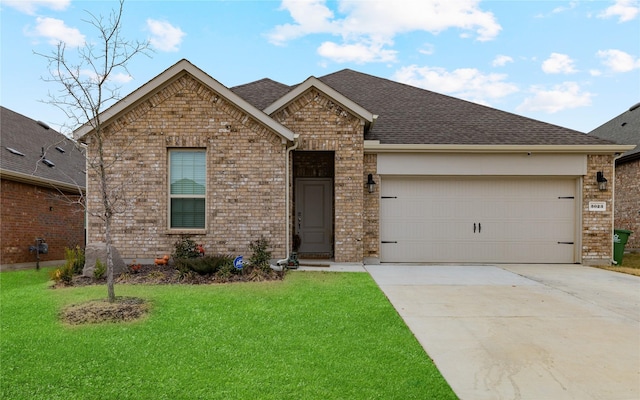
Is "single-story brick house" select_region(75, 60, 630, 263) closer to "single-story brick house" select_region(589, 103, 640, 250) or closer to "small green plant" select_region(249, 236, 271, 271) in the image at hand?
"small green plant" select_region(249, 236, 271, 271)

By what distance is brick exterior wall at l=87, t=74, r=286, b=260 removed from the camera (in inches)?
340

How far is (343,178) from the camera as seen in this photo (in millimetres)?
9430

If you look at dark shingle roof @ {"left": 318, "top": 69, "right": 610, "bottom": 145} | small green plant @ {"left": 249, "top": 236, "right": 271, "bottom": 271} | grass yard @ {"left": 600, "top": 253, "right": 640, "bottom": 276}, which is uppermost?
dark shingle roof @ {"left": 318, "top": 69, "right": 610, "bottom": 145}

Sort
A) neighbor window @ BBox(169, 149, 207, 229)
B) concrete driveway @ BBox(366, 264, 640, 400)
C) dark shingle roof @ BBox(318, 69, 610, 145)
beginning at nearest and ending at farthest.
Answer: concrete driveway @ BBox(366, 264, 640, 400)
neighbor window @ BBox(169, 149, 207, 229)
dark shingle roof @ BBox(318, 69, 610, 145)

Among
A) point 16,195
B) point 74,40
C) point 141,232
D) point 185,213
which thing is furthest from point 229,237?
point 16,195

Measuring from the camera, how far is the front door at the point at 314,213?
1138cm

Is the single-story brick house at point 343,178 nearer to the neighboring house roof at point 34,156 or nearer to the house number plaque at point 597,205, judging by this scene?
the house number plaque at point 597,205

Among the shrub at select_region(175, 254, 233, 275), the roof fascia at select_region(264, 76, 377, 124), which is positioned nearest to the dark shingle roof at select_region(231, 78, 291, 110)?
the roof fascia at select_region(264, 76, 377, 124)

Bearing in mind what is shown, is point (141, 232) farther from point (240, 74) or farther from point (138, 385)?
point (240, 74)

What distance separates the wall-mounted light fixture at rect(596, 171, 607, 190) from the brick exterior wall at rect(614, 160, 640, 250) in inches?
255

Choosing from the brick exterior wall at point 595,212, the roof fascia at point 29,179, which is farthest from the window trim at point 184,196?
the brick exterior wall at point 595,212

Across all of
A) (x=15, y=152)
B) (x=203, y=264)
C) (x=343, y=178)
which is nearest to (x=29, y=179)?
(x=15, y=152)

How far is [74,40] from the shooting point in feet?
19.9

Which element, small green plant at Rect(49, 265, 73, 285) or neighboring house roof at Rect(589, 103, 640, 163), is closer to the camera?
small green plant at Rect(49, 265, 73, 285)
